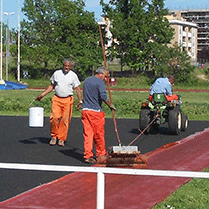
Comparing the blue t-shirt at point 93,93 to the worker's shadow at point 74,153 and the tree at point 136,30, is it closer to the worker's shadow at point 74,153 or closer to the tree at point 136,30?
the worker's shadow at point 74,153

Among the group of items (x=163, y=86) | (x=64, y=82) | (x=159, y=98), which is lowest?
(x=159, y=98)

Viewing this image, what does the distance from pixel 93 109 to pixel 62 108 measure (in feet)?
9.09

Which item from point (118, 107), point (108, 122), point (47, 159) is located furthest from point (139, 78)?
point (47, 159)

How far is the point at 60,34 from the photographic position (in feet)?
278

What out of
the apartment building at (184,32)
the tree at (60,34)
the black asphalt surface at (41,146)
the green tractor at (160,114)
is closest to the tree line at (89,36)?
the tree at (60,34)

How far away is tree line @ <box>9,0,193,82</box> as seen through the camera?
82250 mm

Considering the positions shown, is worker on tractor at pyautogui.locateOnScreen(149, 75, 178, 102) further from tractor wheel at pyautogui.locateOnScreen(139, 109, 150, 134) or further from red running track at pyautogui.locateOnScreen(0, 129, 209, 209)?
red running track at pyautogui.locateOnScreen(0, 129, 209, 209)

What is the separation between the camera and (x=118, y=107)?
2883 cm

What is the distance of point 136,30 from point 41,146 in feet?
235

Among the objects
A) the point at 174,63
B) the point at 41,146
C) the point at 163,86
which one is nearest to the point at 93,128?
the point at 41,146

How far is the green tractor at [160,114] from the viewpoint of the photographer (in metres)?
17.8

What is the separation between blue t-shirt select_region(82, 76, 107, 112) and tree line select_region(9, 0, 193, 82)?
229 feet

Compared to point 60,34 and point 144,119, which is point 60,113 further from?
point 60,34

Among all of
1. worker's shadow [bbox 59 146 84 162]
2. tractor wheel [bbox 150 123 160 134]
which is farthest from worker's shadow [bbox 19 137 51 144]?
tractor wheel [bbox 150 123 160 134]
